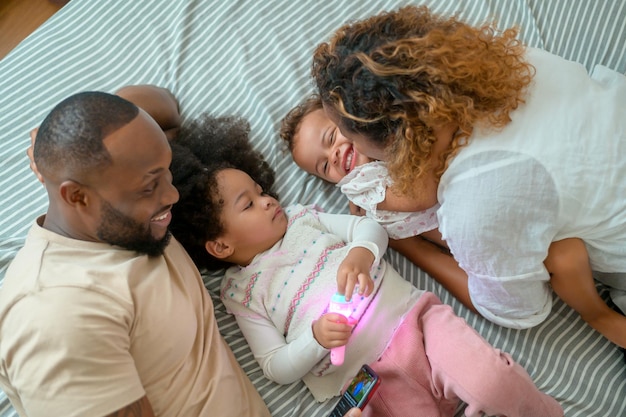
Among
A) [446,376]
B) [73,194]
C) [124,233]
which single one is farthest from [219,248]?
[446,376]

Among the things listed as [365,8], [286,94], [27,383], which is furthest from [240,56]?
[27,383]

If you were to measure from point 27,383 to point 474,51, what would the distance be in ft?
3.08

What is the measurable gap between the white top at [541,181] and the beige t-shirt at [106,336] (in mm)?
552

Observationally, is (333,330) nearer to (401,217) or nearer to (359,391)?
(359,391)

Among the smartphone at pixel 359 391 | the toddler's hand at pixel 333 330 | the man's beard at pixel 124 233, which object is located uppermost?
the man's beard at pixel 124 233

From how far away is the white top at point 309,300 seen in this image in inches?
45.9

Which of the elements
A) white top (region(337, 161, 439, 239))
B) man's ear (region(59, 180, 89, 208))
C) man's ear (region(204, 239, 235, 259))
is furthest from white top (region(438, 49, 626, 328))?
man's ear (region(59, 180, 89, 208))

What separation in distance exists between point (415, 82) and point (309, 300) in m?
0.55

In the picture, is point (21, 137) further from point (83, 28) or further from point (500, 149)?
point (500, 149)

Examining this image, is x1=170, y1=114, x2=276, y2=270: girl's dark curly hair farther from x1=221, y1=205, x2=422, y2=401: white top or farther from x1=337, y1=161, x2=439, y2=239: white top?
x1=337, y1=161, x2=439, y2=239: white top

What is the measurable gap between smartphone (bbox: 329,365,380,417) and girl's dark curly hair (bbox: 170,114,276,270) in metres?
0.45

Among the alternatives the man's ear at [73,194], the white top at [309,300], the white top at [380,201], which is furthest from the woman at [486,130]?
the man's ear at [73,194]

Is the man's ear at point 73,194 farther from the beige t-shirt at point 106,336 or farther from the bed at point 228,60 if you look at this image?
the bed at point 228,60

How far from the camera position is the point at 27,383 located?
81 centimetres
